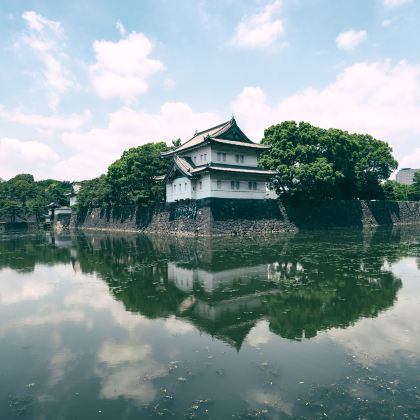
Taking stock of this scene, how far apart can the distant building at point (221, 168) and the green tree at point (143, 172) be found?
545 cm

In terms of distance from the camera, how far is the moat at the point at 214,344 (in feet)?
18.5

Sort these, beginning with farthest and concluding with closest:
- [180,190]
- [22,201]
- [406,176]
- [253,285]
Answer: [406,176], [22,201], [180,190], [253,285]

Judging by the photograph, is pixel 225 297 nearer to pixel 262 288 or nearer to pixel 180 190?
pixel 262 288

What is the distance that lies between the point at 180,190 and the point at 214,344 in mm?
34730

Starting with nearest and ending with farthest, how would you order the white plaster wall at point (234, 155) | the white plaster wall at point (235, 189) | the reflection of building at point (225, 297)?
the reflection of building at point (225, 297), the white plaster wall at point (235, 189), the white plaster wall at point (234, 155)

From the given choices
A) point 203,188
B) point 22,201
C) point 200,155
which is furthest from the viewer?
point 22,201

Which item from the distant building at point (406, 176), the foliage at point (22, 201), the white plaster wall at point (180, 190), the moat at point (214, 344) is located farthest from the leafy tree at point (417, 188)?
the distant building at point (406, 176)

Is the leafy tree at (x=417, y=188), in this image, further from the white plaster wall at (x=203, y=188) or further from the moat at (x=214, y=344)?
the moat at (x=214, y=344)

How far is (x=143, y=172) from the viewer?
4741cm

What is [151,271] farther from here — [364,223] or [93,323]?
[364,223]

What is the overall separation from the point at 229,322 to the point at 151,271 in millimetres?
8352

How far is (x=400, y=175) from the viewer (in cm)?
17662

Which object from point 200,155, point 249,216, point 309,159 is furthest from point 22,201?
point 309,159

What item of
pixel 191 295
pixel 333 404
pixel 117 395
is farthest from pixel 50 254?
pixel 333 404
